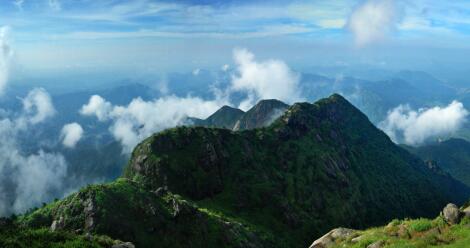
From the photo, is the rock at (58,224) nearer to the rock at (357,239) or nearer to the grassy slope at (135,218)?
the grassy slope at (135,218)

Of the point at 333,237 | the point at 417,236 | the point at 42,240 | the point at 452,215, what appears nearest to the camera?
the point at 417,236

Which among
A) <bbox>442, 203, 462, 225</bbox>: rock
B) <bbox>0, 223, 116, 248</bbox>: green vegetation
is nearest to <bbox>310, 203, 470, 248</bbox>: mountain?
<bbox>442, 203, 462, 225</bbox>: rock

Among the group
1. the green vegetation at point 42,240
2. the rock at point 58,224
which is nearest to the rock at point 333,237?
the green vegetation at point 42,240

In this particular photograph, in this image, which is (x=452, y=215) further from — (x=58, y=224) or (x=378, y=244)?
(x=58, y=224)

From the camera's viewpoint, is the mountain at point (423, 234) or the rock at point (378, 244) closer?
the mountain at point (423, 234)

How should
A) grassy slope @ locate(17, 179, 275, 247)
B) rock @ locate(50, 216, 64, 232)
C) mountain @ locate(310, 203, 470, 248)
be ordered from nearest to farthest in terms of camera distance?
1. mountain @ locate(310, 203, 470, 248)
2. rock @ locate(50, 216, 64, 232)
3. grassy slope @ locate(17, 179, 275, 247)

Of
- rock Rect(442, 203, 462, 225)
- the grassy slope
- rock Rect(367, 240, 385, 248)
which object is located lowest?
the grassy slope

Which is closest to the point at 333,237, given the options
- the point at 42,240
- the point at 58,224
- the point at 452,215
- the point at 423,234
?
the point at 423,234

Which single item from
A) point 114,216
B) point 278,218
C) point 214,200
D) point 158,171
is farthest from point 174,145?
point 114,216

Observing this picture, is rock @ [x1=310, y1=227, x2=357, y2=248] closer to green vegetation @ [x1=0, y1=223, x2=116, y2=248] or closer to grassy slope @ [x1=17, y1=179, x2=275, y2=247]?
Answer: green vegetation @ [x1=0, y1=223, x2=116, y2=248]
